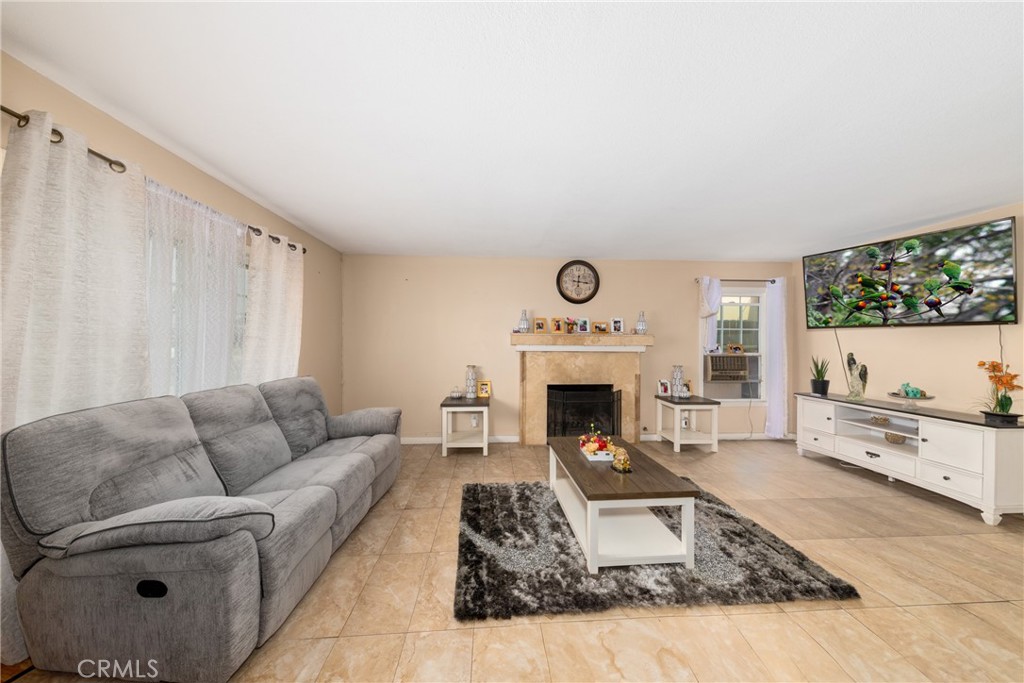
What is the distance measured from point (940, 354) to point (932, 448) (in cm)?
98

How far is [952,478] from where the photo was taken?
2746 millimetres

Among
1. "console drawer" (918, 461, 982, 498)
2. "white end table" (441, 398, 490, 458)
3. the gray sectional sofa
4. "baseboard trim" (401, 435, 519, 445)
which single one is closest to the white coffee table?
the gray sectional sofa

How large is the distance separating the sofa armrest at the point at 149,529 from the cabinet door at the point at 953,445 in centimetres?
466

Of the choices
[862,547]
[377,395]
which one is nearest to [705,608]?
[862,547]

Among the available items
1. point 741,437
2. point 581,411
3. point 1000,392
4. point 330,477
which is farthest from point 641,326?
point 330,477

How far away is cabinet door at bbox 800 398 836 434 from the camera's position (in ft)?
12.2

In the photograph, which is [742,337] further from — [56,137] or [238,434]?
[56,137]

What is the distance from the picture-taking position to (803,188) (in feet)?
8.16

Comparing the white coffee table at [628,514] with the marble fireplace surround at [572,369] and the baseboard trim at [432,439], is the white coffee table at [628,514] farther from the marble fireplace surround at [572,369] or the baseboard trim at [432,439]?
the baseboard trim at [432,439]

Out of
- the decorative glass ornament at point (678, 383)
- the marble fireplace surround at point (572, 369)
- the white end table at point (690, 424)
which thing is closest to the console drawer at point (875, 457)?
the white end table at point (690, 424)

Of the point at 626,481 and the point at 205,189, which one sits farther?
the point at 205,189

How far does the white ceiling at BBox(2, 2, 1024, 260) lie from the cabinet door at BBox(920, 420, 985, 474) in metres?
1.78

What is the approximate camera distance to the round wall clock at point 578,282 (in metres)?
4.67

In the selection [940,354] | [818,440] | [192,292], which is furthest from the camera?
[818,440]
